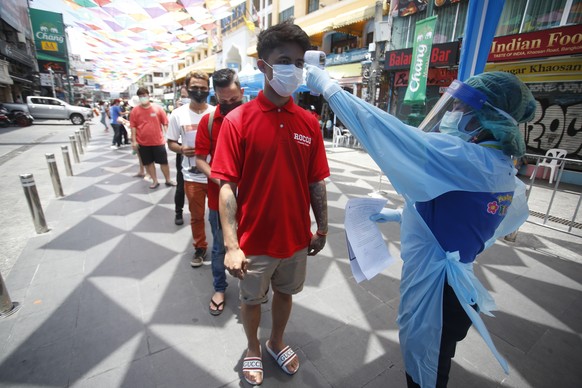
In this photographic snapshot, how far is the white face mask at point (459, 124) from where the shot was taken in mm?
1307

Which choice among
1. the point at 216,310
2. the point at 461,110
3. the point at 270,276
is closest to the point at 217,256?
the point at 216,310

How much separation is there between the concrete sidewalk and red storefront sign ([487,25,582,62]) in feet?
18.0

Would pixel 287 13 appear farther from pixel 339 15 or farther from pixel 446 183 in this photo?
pixel 446 183

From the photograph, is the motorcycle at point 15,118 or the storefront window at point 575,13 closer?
the storefront window at point 575,13

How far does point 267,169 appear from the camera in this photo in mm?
1497

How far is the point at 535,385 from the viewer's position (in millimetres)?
1867

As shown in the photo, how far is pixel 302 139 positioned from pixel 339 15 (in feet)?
47.9

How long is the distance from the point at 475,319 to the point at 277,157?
3.95 feet

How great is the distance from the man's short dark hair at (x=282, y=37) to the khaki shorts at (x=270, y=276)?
3.78ft

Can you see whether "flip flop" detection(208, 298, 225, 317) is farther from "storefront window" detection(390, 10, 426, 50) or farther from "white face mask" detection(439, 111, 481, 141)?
"storefront window" detection(390, 10, 426, 50)

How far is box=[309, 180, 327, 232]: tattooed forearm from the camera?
1806mm

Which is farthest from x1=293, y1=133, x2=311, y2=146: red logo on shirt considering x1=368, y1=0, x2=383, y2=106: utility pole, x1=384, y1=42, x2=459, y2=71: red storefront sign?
x1=368, y1=0, x2=383, y2=106: utility pole

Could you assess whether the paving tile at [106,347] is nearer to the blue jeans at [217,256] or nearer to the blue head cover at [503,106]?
the blue jeans at [217,256]

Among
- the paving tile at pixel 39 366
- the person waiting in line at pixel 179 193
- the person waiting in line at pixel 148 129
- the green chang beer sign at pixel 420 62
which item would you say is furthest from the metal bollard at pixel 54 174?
the green chang beer sign at pixel 420 62
